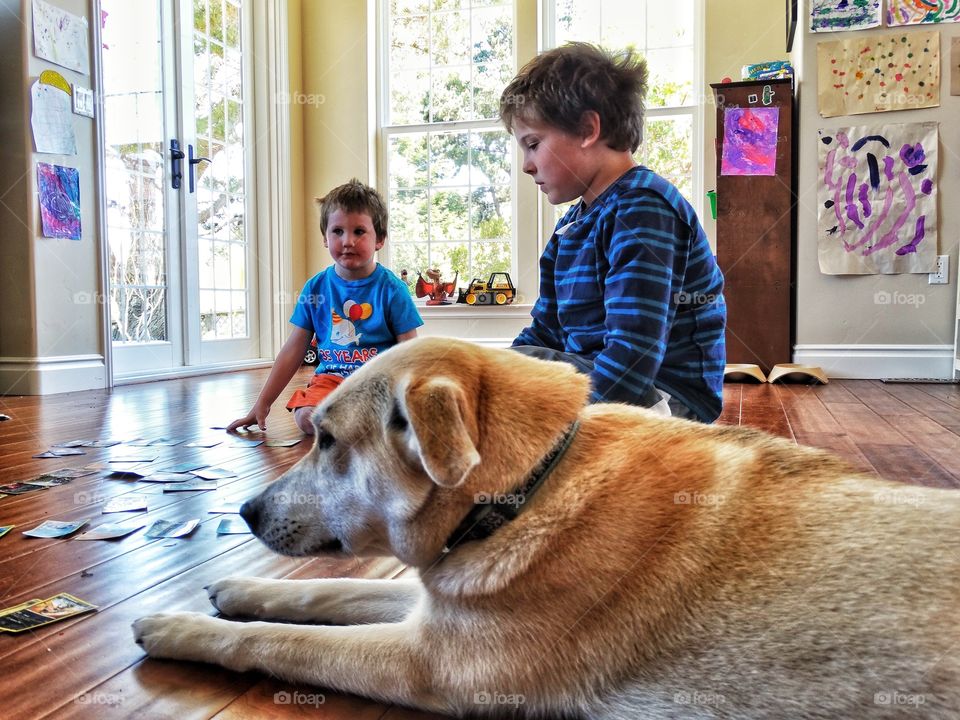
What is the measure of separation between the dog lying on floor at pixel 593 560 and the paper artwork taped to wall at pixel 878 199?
4.87m

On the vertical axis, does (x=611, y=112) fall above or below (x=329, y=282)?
above

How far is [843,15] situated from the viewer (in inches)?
205

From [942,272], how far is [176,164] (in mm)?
5771

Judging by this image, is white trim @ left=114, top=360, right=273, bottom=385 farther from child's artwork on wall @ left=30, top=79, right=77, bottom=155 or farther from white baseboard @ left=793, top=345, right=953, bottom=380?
white baseboard @ left=793, top=345, right=953, bottom=380

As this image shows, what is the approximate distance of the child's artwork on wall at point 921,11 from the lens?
16.4ft

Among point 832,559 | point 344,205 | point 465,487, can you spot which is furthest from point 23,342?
point 832,559

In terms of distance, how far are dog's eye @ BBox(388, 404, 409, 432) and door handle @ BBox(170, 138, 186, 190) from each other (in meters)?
5.39

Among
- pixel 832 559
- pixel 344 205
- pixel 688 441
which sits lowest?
pixel 832 559

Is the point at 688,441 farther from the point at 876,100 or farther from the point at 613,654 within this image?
the point at 876,100

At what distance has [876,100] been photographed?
5152 mm

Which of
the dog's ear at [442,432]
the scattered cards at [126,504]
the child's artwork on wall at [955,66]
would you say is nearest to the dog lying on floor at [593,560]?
the dog's ear at [442,432]

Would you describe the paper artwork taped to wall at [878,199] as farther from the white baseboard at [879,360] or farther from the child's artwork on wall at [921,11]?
the child's artwork on wall at [921,11]

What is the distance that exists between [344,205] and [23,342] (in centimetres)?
249

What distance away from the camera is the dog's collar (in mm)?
974
